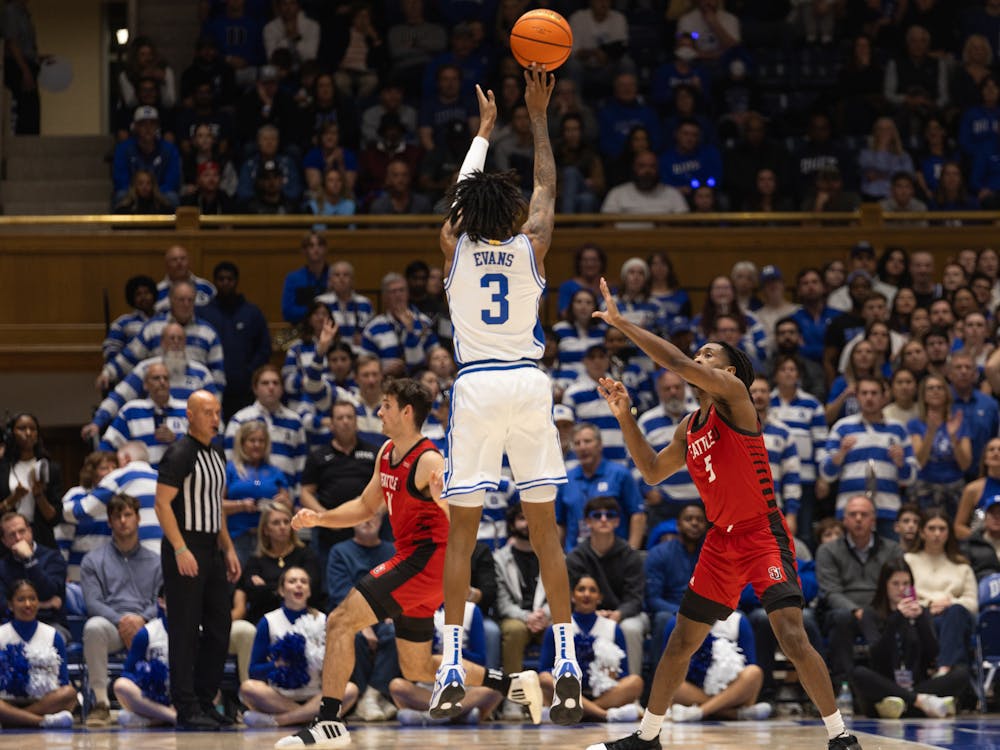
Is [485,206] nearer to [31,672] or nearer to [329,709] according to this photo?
[329,709]

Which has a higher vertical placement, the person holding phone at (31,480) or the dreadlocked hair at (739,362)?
the dreadlocked hair at (739,362)

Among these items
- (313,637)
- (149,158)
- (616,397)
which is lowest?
(313,637)

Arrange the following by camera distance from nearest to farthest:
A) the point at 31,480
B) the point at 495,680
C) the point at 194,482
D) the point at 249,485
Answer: the point at 495,680, the point at 194,482, the point at 249,485, the point at 31,480

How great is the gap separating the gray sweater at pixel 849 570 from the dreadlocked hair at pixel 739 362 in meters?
4.64

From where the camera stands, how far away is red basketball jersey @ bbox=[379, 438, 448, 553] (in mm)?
9461

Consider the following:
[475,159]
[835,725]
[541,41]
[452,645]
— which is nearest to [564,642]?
[452,645]

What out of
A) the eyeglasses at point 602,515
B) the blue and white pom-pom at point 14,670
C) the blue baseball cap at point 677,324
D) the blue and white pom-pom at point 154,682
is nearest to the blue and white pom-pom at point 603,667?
the eyeglasses at point 602,515

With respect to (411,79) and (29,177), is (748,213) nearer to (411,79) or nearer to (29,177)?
(411,79)

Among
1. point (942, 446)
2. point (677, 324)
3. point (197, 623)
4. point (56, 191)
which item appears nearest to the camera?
point (197, 623)

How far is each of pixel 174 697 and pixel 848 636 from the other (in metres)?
5.11

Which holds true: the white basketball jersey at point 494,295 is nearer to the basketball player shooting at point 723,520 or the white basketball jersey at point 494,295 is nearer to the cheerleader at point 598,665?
the basketball player shooting at point 723,520

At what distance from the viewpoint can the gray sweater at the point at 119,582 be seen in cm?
1252

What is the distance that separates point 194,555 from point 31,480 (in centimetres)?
279

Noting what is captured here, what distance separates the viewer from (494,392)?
27.4ft
